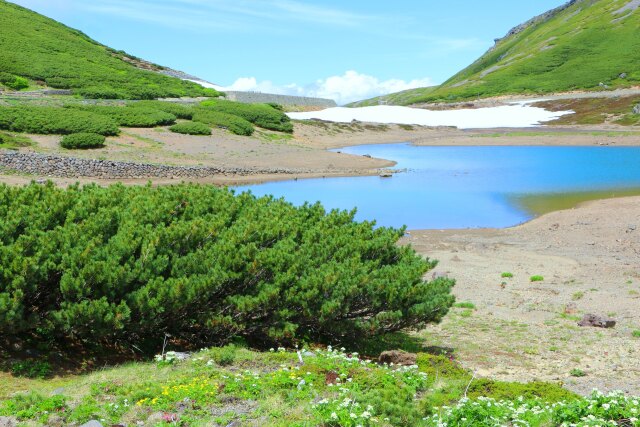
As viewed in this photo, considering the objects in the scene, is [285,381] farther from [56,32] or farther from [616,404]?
[56,32]

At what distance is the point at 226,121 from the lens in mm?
53688

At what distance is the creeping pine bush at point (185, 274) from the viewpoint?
836cm

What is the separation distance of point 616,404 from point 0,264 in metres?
7.32

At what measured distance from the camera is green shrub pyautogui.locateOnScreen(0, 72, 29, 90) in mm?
62188

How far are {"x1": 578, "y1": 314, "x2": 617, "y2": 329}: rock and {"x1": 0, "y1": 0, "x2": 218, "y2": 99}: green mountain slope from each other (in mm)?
55727

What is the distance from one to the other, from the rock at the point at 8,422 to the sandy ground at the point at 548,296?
6746 millimetres

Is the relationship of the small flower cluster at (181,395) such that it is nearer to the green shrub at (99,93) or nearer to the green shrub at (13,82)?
the green shrub at (99,93)

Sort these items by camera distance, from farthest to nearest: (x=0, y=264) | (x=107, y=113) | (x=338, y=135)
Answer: (x=338, y=135), (x=107, y=113), (x=0, y=264)

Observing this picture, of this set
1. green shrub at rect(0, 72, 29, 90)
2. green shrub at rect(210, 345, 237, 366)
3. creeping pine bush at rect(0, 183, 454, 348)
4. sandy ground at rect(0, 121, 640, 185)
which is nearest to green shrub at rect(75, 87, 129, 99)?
green shrub at rect(0, 72, 29, 90)

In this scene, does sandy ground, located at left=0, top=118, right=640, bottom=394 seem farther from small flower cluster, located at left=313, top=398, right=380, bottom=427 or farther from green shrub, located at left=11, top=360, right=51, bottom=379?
green shrub, located at left=11, top=360, right=51, bottom=379

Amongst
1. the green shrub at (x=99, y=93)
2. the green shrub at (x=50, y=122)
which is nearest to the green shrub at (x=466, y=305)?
the green shrub at (x=50, y=122)

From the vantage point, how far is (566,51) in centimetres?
15175

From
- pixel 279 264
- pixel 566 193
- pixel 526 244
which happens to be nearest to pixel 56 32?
pixel 566 193

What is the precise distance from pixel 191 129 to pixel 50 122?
33.6 ft
